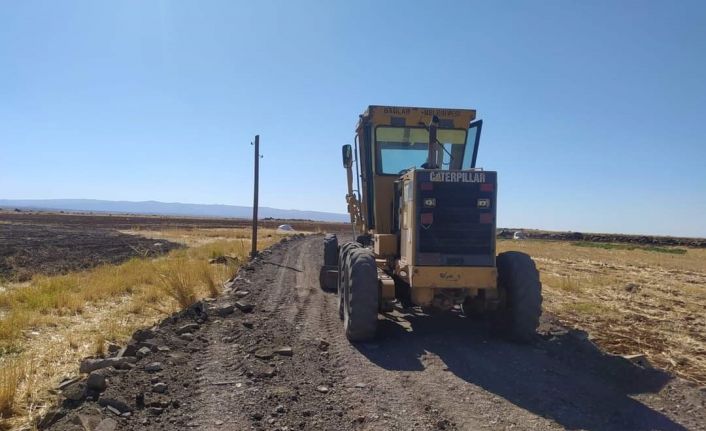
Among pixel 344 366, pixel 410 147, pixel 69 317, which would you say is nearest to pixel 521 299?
pixel 344 366

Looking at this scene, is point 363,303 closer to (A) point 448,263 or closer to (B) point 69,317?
(A) point 448,263

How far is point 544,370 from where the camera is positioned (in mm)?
6961

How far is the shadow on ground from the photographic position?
550 centimetres

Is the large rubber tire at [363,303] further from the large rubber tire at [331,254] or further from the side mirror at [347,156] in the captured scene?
the large rubber tire at [331,254]

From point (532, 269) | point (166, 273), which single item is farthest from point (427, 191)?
point (166, 273)

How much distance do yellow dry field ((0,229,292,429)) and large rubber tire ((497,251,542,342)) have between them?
5942mm

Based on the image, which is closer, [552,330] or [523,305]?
[523,305]

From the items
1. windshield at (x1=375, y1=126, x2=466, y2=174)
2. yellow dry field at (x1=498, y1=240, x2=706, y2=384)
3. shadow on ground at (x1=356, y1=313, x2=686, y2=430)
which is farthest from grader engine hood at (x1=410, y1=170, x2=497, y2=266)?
yellow dry field at (x1=498, y1=240, x2=706, y2=384)

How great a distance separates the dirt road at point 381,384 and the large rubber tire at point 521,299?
10.1 inches

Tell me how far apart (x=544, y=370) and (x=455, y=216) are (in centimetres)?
249

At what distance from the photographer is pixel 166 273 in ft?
45.6

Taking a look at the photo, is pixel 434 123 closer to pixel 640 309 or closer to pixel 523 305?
pixel 523 305

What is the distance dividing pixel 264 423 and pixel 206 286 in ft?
29.6

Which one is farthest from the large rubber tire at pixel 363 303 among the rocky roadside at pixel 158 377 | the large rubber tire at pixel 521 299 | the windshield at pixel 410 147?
the windshield at pixel 410 147
